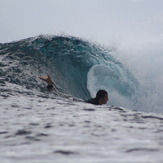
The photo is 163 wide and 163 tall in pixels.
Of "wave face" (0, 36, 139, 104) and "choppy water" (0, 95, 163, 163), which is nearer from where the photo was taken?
"choppy water" (0, 95, 163, 163)

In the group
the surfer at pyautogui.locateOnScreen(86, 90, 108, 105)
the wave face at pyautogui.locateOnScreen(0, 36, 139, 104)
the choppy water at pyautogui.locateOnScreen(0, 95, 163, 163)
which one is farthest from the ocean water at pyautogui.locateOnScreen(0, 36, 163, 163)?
the surfer at pyautogui.locateOnScreen(86, 90, 108, 105)

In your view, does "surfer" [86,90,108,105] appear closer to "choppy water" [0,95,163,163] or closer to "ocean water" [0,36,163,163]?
"ocean water" [0,36,163,163]

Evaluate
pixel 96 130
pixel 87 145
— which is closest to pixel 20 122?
pixel 96 130

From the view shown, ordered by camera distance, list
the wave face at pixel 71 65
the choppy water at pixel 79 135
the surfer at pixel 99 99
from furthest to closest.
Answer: the wave face at pixel 71 65, the surfer at pixel 99 99, the choppy water at pixel 79 135

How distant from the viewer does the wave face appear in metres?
10.8

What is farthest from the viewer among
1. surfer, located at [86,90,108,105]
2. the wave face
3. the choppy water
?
the wave face

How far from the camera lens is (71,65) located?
12.5 m

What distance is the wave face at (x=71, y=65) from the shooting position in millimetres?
10751

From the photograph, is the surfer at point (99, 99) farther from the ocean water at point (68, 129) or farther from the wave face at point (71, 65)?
the wave face at point (71, 65)

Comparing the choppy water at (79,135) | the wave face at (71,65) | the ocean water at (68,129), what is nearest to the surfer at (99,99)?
the ocean water at (68,129)

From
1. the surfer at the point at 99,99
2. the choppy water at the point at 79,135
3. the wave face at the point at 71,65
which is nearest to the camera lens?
the choppy water at the point at 79,135

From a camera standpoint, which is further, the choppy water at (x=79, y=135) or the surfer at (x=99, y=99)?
the surfer at (x=99, y=99)

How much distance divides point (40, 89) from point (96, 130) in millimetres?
5380

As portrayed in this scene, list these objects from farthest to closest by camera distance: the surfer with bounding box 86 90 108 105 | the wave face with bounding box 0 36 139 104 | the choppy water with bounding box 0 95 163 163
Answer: the wave face with bounding box 0 36 139 104, the surfer with bounding box 86 90 108 105, the choppy water with bounding box 0 95 163 163
